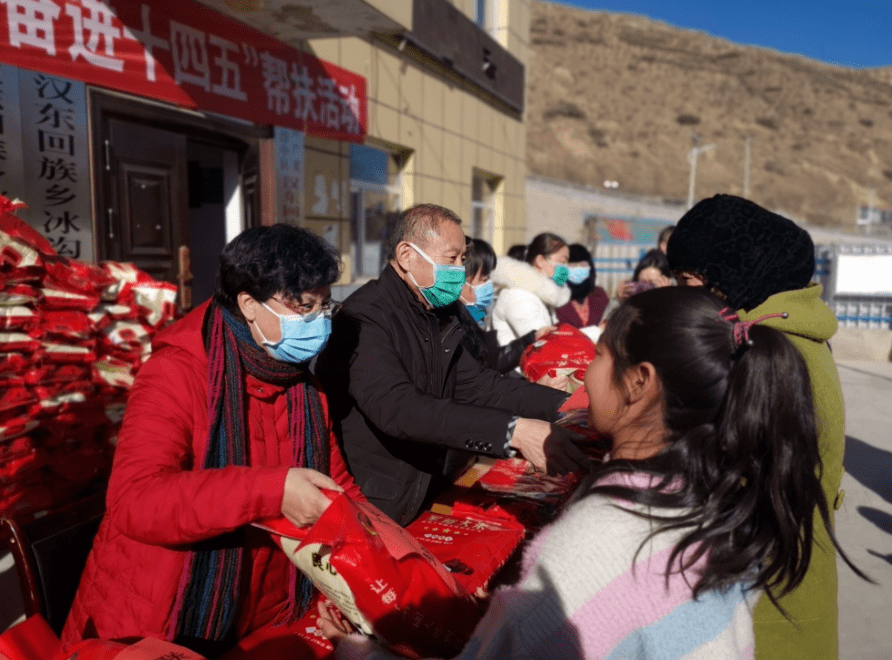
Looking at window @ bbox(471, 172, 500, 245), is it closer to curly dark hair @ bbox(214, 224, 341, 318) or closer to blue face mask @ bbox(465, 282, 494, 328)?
blue face mask @ bbox(465, 282, 494, 328)

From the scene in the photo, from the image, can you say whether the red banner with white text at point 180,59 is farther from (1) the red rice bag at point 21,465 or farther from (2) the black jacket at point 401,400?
(2) the black jacket at point 401,400

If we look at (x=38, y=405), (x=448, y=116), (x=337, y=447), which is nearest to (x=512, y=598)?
(x=337, y=447)

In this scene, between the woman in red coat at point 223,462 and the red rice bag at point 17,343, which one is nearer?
the woman in red coat at point 223,462

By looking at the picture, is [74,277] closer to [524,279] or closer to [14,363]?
[14,363]

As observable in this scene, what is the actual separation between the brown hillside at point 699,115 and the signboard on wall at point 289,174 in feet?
155

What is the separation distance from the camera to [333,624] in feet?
5.08

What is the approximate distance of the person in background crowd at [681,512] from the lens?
1.04 m

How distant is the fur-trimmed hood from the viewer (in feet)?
14.5

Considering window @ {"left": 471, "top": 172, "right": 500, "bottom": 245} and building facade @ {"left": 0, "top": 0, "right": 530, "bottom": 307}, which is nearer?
building facade @ {"left": 0, "top": 0, "right": 530, "bottom": 307}

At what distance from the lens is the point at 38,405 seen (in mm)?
3186

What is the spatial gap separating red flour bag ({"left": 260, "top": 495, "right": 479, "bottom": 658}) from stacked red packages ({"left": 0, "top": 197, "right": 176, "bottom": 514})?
237 centimetres

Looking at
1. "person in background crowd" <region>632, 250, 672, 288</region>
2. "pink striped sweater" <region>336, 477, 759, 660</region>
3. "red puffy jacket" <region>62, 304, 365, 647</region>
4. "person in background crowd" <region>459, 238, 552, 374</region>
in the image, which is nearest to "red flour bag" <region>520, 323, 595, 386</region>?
"person in background crowd" <region>459, 238, 552, 374</region>

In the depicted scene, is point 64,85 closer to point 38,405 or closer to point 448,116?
point 38,405

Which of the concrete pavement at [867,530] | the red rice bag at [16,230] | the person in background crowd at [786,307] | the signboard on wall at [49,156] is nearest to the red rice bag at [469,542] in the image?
the person in background crowd at [786,307]
